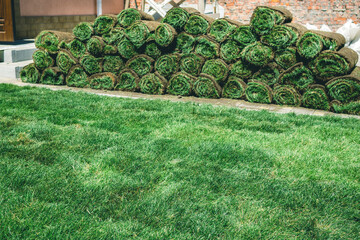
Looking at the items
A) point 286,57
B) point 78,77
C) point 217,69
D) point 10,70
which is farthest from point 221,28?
point 10,70

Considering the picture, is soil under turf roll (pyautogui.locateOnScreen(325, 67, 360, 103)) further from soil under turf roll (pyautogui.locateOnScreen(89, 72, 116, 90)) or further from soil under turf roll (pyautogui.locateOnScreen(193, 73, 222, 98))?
soil under turf roll (pyautogui.locateOnScreen(89, 72, 116, 90))

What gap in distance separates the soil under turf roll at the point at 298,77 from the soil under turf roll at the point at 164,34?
193cm

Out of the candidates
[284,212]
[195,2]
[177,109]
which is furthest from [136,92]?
[195,2]

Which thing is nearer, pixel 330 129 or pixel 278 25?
pixel 330 129

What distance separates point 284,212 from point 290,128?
2196mm

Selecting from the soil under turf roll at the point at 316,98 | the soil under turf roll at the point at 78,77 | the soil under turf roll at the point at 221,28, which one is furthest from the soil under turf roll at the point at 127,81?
the soil under turf roll at the point at 316,98

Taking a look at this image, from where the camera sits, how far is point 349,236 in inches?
98.3

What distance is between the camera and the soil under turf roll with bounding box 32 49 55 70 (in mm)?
7426

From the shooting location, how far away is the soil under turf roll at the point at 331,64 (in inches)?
228

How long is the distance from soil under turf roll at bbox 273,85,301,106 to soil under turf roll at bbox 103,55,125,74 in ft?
9.17

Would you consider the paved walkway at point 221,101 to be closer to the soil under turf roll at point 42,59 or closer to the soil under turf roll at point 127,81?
the soil under turf roll at point 127,81

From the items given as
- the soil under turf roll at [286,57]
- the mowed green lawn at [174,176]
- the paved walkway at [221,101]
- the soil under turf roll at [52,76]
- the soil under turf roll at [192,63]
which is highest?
the soil under turf roll at [286,57]

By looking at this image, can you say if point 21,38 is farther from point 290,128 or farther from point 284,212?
point 284,212

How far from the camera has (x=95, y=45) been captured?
7.04 m
